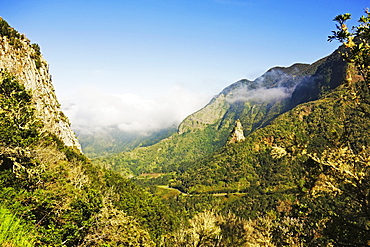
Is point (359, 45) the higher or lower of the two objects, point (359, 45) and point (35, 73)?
the lower

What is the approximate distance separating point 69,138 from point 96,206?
267 feet

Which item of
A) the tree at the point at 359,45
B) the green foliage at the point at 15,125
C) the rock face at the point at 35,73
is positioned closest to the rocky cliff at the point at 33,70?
the rock face at the point at 35,73

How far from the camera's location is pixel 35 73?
78.8m

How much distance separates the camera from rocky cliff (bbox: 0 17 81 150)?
64.4 meters

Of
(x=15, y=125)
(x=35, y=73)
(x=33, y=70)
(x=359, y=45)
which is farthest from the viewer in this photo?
(x=35, y=73)

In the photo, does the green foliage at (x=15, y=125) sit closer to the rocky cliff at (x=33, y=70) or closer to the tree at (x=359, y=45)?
the tree at (x=359, y=45)

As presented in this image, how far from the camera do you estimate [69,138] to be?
91125 mm

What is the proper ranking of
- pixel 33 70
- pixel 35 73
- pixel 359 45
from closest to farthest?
pixel 359 45 < pixel 33 70 < pixel 35 73

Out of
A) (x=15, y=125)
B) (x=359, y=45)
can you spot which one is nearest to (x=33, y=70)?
(x=15, y=125)

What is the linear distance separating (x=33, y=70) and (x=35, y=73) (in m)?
1.36

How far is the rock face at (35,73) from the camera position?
2530 inches

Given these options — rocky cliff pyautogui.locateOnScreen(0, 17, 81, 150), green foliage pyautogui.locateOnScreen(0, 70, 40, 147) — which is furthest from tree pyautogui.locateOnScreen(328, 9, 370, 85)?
rocky cliff pyautogui.locateOnScreen(0, 17, 81, 150)

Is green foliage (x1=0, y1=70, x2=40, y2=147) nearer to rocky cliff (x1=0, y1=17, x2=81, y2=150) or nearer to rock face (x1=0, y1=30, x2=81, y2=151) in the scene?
rocky cliff (x1=0, y1=17, x2=81, y2=150)

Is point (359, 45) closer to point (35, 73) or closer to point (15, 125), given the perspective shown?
point (15, 125)
